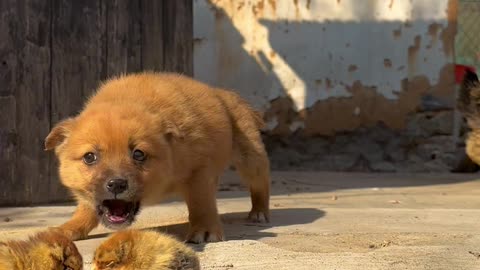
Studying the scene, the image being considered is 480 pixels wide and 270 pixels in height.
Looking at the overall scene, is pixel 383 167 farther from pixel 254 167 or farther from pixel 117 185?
pixel 117 185

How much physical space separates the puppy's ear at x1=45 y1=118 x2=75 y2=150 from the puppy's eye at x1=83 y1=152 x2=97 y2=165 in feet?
0.93

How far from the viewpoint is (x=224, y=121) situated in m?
5.62

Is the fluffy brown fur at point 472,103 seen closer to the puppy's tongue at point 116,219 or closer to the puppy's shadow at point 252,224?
the puppy's shadow at point 252,224

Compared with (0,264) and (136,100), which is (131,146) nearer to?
(136,100)

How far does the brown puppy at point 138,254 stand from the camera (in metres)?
3.22

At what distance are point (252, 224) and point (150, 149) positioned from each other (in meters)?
1.40

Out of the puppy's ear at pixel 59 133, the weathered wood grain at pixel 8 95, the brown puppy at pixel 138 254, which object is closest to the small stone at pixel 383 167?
the weathered wood grain at pixel 8 95

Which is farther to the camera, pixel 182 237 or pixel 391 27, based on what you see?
pixel 391 27

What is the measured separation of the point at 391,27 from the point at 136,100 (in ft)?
24.4

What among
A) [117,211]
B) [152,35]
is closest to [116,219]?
[117,211]

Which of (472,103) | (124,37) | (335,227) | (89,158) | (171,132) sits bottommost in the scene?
(335,227)

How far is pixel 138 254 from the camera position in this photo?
10.8 feet

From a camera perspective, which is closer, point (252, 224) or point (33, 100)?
point (252, 224)

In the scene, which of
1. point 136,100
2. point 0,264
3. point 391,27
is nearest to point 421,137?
point 391,27
